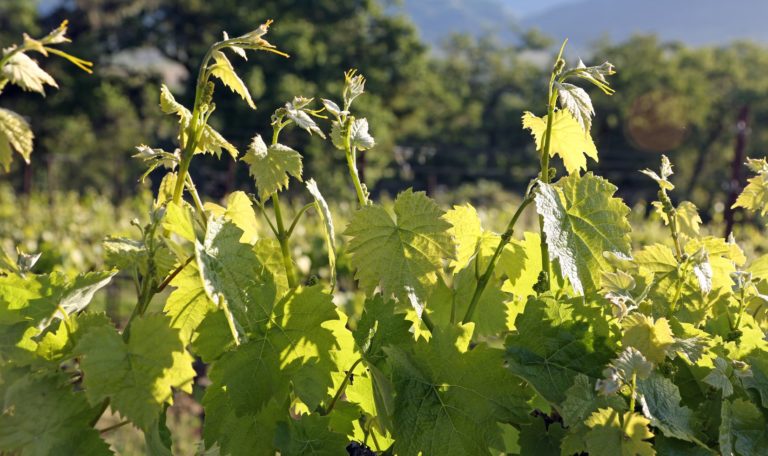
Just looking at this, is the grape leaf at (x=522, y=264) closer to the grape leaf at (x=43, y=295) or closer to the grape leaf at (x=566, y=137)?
the grape leaf at (x=566, y=137)

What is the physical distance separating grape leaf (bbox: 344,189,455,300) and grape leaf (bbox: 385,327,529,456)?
0.22ft

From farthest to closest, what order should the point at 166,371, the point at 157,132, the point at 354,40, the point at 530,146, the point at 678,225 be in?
the point at 530,146
the point at 354,40
the point at 157,132
the point at 678,225
the point at 166,371

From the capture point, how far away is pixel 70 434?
77cm

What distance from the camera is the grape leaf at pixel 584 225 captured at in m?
0.84

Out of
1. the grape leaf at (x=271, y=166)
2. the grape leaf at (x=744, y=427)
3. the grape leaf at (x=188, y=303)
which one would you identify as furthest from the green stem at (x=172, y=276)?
the grape leaf at (x=744, y=427)

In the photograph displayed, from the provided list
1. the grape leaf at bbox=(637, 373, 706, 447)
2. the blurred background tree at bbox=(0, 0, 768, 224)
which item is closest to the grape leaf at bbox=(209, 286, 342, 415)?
the grape leaf at bbox=(637, 373, 706, 447)

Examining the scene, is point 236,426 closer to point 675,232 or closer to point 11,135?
point 11,135

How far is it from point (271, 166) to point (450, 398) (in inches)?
13.0

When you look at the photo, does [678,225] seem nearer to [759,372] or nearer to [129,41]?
[759,372]

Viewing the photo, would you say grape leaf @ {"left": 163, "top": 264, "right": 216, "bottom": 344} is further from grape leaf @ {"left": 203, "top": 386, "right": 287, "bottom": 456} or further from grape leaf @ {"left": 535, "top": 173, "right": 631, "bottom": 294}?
grape leaf @ {"left": 535, "top": 173, "right": 631, "bottom": 294}

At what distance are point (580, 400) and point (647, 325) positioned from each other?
0.11 meters

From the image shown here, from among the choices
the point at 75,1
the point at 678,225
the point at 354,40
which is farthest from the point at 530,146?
the point at 678,225

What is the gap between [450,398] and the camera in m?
0.82

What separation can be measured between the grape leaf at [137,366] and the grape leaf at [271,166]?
0.63ft
